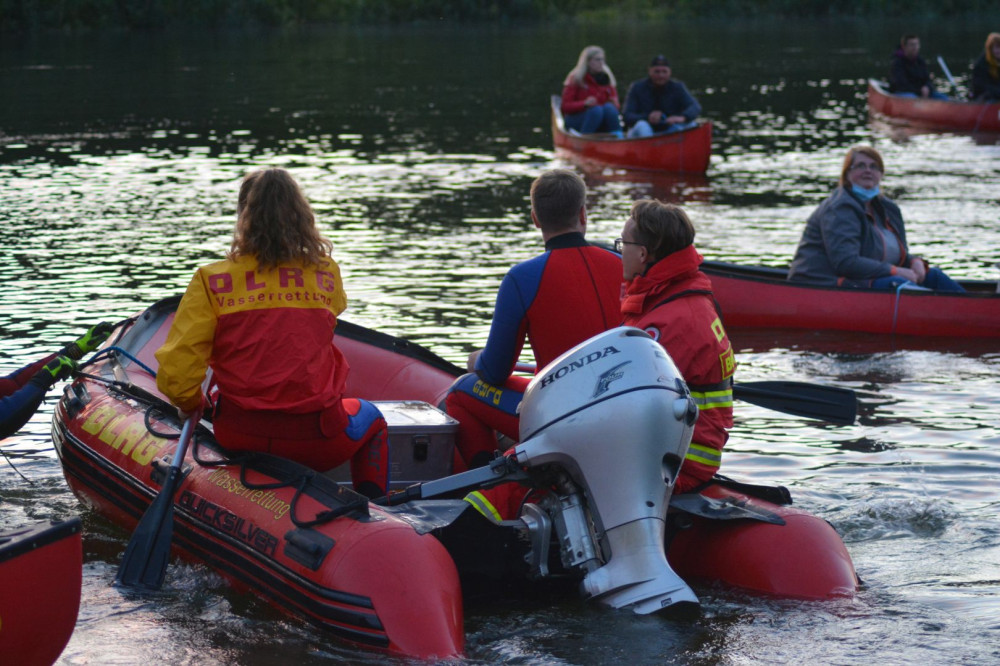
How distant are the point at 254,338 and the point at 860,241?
5105mm

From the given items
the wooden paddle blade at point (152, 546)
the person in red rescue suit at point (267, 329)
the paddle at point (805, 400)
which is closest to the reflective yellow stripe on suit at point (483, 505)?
the person in red rescue suit at point (267, 329)

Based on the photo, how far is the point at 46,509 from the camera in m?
6.07

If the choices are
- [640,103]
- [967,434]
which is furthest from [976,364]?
[640,103]

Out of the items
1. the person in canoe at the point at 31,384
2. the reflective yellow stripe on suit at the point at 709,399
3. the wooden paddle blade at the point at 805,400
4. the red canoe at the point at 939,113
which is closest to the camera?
the reflective yellow stripe on suit at the point at 709,399

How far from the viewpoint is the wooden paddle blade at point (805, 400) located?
5643 millimetres

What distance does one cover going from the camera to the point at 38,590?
152 inches

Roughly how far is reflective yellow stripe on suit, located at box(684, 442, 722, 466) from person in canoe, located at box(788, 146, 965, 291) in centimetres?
399

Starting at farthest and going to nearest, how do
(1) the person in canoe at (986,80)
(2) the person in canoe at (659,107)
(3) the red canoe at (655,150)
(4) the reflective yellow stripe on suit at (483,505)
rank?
(1) the person in canoe at (986,80), (2) the person in canoe at (659,107), (3) the red canoe at (655,150), (4) the reflective yellow stripe on suit at (483,505)

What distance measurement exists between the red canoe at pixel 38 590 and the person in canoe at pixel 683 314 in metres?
2.01

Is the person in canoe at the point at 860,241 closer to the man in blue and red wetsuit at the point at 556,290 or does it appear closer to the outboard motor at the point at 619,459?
the man in blue and red wetsuit at the point at 556,290

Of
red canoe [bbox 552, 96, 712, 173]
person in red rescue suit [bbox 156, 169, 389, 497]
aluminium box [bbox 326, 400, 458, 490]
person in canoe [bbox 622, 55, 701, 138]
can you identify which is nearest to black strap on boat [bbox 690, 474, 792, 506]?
aluminium box [bbox 326, 400, 458, 490]

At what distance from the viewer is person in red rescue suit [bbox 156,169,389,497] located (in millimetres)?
4773

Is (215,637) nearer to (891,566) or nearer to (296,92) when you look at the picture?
(891,566)

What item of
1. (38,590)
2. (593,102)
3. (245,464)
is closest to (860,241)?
(245,464)
